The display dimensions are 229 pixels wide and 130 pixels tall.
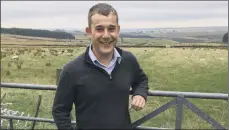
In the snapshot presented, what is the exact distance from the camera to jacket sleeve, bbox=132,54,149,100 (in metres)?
3.28

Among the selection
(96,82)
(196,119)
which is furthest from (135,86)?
(196,119)

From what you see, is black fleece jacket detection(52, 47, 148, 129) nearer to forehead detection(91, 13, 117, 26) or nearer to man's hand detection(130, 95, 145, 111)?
man's hand detection(130, 95, 145, 111)

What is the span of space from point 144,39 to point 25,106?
5525 cm

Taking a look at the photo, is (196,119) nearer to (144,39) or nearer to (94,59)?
(94,59)

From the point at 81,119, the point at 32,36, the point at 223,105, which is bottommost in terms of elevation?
the point at 32,36

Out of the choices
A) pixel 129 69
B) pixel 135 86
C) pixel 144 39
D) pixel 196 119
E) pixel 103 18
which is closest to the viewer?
pixel 103 18

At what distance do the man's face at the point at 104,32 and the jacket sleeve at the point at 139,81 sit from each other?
32 centimetres

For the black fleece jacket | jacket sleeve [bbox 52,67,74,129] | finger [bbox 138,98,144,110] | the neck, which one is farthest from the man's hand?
jacket sleeve [bbox 52,67,74,129]

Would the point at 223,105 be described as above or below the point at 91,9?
below

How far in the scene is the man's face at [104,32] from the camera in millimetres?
2963

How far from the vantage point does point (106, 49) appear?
302 cm

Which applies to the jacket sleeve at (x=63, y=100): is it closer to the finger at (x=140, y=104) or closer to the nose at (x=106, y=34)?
the nose at (x=106, y=34)

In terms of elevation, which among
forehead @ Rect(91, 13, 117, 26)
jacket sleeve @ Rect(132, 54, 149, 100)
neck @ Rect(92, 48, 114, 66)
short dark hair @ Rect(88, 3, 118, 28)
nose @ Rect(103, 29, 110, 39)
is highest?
short dark hair @ Rect(88, 3, 118, 28)

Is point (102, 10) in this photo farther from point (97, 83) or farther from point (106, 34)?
point (97, 83)
